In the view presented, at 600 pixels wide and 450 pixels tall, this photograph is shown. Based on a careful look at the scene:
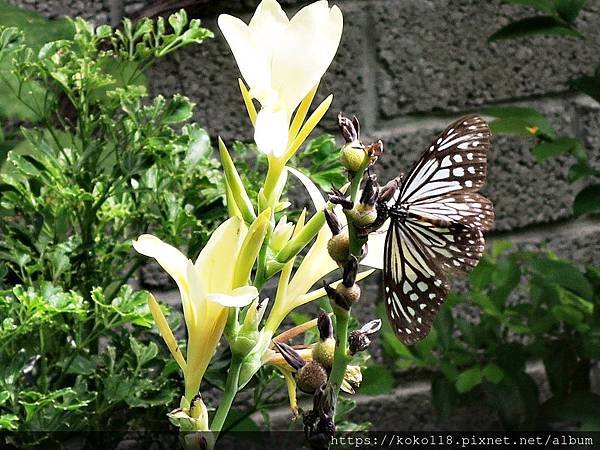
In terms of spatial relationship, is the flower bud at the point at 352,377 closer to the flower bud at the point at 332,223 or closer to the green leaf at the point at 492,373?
the flower bud at the point at 332,223

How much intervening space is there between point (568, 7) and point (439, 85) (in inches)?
12.4

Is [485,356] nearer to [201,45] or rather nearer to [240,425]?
[240,425]

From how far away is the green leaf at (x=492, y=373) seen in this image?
1.17 meters

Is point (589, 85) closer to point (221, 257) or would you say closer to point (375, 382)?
point (375, 382)

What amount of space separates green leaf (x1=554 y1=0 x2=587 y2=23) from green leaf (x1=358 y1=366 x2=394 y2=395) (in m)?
0.50

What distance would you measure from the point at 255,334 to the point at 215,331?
0.02 metres

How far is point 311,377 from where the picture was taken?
34 cm

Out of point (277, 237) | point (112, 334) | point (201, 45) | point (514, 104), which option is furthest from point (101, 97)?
point (514, 104)

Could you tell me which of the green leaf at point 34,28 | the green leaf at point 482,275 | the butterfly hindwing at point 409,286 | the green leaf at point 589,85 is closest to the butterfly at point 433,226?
the butterfly hindwing at point 409,286

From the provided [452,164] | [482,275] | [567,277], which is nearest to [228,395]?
[452,164]

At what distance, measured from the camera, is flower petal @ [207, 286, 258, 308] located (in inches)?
13.0

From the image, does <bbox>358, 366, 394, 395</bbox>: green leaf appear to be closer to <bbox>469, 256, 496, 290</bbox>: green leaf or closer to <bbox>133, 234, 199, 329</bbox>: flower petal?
<bbox>469, 256, 496, 290</bbox>: green leaf

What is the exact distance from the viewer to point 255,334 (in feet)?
1.19

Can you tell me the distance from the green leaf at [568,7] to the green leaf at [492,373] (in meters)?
0.46
